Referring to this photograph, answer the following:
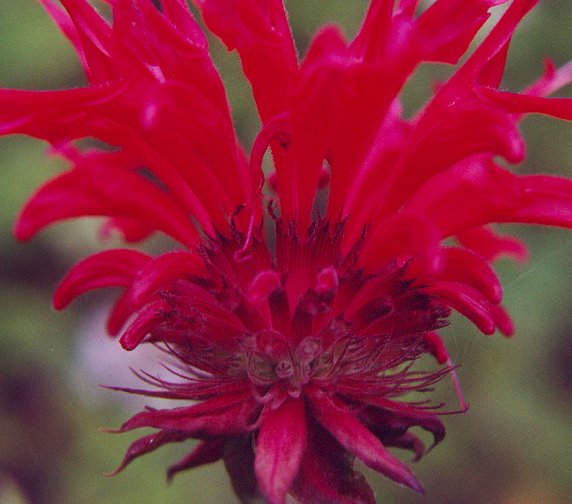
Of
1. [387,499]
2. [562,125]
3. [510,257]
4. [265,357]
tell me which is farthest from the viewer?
[562,125]

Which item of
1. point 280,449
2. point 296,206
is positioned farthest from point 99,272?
point 280,449

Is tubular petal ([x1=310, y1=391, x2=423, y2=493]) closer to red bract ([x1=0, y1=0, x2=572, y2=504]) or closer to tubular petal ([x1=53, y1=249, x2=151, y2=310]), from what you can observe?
red bract ([x1=0, y1=0, x2=572, y2=504])

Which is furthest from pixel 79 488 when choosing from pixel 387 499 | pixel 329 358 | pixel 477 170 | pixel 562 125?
pixel 562 125

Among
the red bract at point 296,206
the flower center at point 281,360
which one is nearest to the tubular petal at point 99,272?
the red bract at point 296,206

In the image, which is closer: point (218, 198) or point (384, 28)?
point (384, 28)

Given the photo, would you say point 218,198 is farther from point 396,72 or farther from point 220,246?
point 396,72

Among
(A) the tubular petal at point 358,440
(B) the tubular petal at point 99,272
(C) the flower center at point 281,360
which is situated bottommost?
(A) the tubular petal at point 358,440

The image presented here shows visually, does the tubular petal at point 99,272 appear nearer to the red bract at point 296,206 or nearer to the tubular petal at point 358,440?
the red bract at point 296,206

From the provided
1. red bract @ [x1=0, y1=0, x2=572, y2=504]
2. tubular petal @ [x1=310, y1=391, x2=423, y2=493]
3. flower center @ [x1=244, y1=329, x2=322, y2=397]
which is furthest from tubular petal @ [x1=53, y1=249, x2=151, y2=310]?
tubular petal @ [x1=310, y1=391, x2=423, y2=493]
